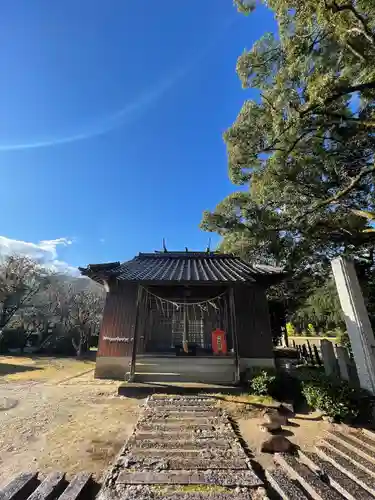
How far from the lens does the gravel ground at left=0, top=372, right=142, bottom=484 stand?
354 centimetres

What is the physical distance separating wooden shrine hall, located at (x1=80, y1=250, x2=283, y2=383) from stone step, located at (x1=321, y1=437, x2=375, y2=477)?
12.4 feet

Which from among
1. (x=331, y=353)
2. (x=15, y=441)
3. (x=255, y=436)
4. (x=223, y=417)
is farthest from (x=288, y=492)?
(x=331, y=353)

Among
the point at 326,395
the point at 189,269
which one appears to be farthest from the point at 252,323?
the point at 326,395

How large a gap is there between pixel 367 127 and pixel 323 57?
2133mm

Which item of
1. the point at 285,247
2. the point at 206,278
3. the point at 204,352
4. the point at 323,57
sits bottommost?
the point at 204,352

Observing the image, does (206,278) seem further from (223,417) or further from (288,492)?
(288,492)

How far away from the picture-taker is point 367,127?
5.86m

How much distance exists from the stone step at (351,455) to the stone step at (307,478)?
72 cm

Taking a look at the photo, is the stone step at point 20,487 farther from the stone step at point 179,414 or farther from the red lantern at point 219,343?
the red lantern at point 219,343

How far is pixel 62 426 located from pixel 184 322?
4957 mm

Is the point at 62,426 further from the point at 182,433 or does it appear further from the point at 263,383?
the point at 263,383

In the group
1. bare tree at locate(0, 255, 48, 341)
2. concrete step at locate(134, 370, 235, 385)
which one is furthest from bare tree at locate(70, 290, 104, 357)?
concrete step at locate(134, 370, 235, 385)

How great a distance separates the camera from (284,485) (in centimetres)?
296

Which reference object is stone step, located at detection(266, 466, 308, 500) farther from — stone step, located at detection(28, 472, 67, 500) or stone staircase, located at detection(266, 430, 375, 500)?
stone step, located at detection(28, 472, 67, 500)
